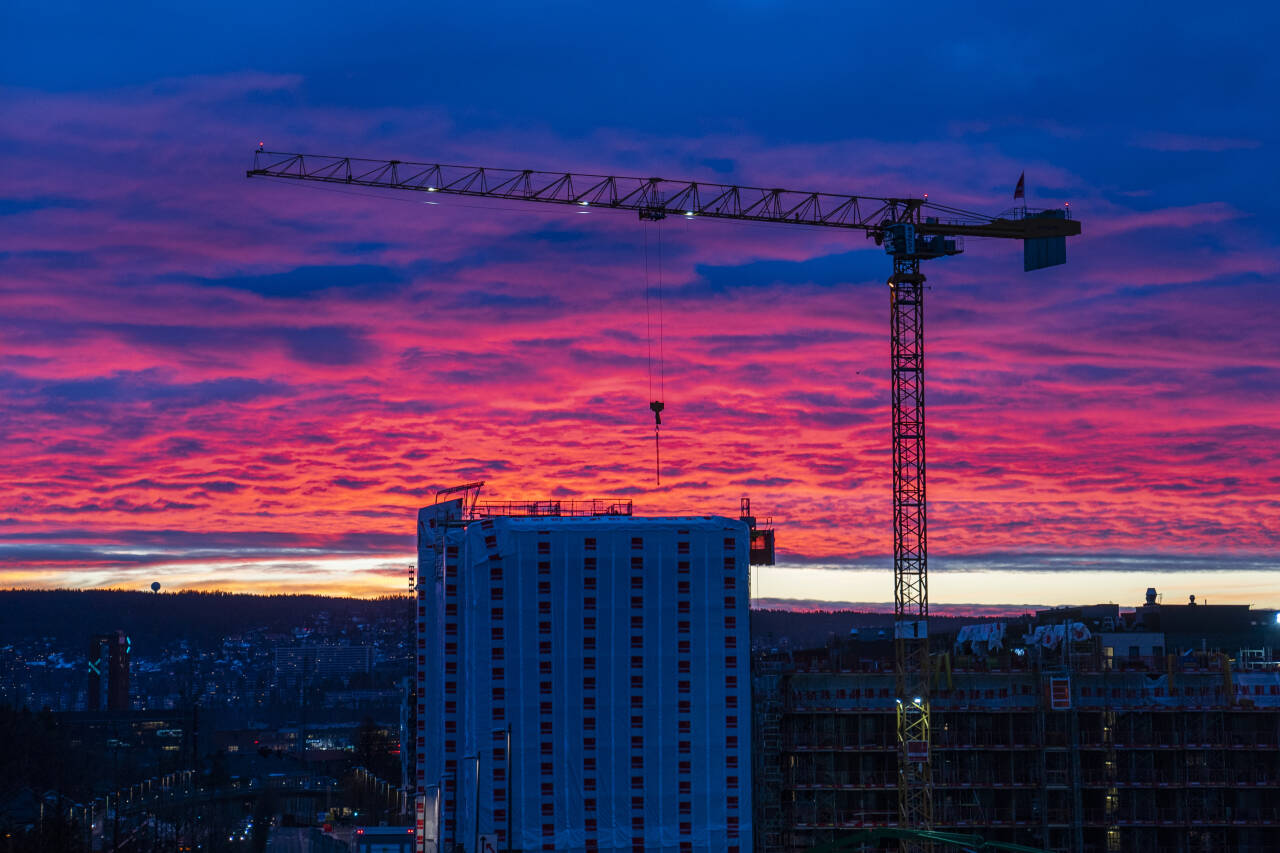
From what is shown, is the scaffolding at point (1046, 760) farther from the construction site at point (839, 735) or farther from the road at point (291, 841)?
the road at point (291, 841)

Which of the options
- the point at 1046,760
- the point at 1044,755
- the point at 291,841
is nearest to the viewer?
the point at 1044,755

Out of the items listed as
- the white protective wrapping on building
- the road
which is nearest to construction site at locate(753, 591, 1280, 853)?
the white protective wrapping on building

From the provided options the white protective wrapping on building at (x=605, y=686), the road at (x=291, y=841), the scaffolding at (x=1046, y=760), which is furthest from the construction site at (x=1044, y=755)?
the road at (x=291, y=841)

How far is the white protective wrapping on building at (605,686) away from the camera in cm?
11844

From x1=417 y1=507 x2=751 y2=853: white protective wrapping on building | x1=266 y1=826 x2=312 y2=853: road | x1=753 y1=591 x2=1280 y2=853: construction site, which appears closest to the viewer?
x1=417 y1=507 x2=751 y2=853: white protective wrapping on building

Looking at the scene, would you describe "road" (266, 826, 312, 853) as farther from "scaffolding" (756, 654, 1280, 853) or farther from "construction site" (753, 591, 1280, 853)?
"scaffolding" (756, 654, 1280, 853)

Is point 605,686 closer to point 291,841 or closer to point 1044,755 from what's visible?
point 1044,755

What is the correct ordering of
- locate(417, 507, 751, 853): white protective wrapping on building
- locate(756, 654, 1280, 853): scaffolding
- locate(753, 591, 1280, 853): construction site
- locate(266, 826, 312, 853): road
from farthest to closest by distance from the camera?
1. locate(266, 826, 312, 853): road
2. locate(756, 654, 1280, 853): scaffolding
3. locate(753, 591, 1280, 853): construction site
4. locate(417, 507, 751, 853): white protective wrapping on building

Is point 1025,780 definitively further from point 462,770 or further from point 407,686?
point 407,686

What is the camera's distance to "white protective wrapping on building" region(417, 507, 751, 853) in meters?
118

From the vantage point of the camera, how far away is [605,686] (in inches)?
4759

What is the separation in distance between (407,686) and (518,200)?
46561 mm

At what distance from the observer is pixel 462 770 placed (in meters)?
123

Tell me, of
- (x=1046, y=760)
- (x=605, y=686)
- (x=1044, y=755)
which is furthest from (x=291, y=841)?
(x=1044, y=755)
